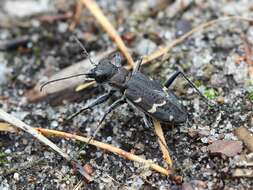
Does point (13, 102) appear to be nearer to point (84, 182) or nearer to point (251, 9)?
point (84, 182)

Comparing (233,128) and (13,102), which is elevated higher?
(13,102)

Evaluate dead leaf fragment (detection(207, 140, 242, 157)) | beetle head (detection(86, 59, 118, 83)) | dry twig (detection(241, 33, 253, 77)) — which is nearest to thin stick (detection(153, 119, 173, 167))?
dead leaf fragment (detection(207, 140, 242, 157))

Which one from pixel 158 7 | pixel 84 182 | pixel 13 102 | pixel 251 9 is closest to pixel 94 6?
pixel 158 7

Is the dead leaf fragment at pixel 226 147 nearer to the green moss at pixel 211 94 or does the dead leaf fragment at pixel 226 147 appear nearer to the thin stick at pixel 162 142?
the thin stick at pixel 162 142

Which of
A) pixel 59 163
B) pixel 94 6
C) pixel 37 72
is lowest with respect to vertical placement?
pixel 59 163

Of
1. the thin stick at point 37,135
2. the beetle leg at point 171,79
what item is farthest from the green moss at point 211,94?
the thin stick at point 37,135

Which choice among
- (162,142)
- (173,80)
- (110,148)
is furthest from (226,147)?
(110,148)

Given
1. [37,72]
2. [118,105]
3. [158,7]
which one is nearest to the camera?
[118,105]
